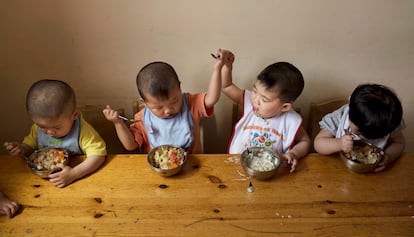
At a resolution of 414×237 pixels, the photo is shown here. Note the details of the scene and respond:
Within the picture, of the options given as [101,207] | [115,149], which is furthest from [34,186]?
[115,149]

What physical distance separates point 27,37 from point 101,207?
114 cm

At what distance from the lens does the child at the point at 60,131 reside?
139 centimetres

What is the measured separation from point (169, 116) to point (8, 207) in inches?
31.0

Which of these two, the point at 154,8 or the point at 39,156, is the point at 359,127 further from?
the point at 39,156

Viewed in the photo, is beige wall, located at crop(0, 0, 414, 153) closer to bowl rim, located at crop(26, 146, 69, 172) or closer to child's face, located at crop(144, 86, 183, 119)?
child's face, located at crop(144, 86, 183, 119)

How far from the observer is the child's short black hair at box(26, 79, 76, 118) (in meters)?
1.39

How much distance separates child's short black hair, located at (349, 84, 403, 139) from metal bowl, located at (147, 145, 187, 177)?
2.64ft

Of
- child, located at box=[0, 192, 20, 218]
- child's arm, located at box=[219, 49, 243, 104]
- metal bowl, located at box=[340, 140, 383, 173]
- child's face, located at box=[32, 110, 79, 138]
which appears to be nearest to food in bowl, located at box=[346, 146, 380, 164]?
metal bowl, located at box=[340, 140, 383, 173]

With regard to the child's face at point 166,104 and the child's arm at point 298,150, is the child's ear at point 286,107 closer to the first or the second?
the child's arm at point 298,150

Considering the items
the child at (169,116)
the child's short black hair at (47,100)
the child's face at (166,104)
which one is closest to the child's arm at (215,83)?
the child at (169,116)

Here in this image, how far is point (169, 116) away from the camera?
1.67 metres

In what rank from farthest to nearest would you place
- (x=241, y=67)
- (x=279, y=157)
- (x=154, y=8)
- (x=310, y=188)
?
(x=241, y=67) → (x=154, y=8) → (x=279, y=157) → (x=310, y=188)

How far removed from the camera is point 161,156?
151cm

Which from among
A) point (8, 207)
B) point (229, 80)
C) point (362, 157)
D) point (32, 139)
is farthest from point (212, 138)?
point (8, 207)
